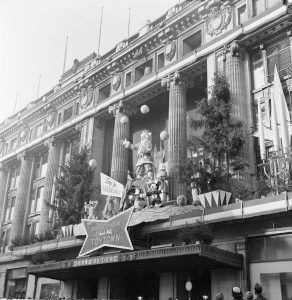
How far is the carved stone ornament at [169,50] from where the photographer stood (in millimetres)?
32844

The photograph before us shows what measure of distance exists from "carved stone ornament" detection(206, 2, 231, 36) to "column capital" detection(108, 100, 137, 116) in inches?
365

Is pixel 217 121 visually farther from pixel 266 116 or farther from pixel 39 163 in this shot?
pixel 39 163

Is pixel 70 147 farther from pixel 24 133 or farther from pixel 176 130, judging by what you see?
pixel 176 130

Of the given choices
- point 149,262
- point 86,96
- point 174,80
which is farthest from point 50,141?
point 149,262

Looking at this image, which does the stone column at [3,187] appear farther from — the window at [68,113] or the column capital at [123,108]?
the column capital at [123,108]

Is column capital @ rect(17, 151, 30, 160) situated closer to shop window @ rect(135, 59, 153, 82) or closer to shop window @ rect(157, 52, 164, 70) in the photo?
shop window @ rect(135, 59, 153, 82)

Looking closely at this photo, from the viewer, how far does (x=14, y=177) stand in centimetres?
5138

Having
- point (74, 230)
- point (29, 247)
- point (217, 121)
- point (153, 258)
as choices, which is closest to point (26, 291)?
point (29, 247)

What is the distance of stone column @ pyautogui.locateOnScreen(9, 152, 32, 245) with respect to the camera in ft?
146

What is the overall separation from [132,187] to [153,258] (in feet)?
29.9

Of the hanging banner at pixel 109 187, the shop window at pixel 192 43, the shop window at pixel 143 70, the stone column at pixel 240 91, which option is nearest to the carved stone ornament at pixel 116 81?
the shop window at pixel 143 70

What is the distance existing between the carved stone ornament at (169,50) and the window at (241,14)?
572 centimetres

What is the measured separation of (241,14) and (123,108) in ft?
39.6

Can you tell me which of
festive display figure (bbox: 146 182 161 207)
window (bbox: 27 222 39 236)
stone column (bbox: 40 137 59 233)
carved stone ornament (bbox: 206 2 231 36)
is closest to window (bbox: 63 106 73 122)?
stone column (bbox: 40 137 59 233)
